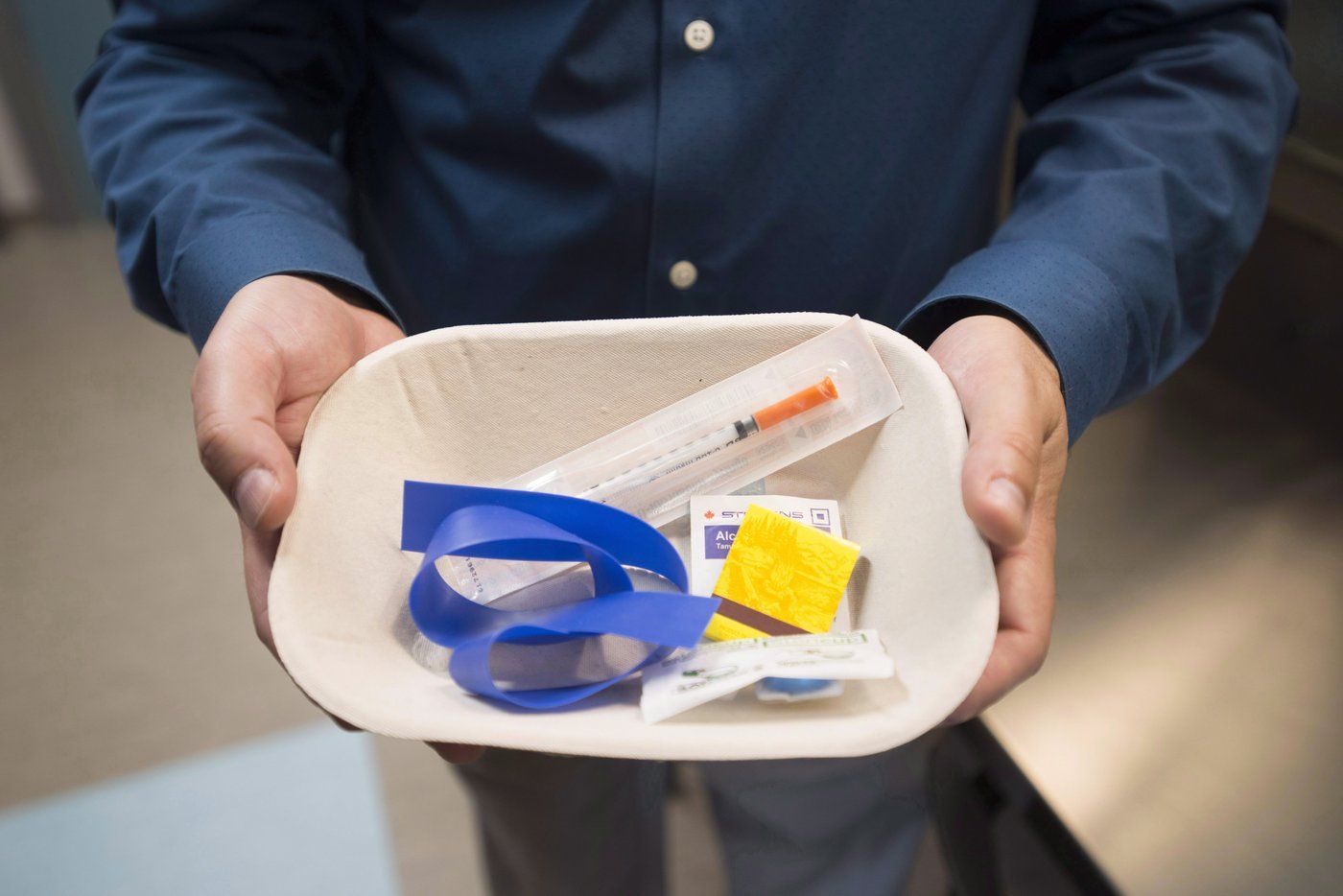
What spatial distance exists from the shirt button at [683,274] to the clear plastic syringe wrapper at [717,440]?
0.38ft

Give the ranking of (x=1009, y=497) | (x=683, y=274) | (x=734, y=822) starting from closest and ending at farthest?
1. (x=1009, y=497)
2. (x=683, y=274)
3. (x=734, y=822)

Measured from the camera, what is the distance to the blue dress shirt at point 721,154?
1.79 feet

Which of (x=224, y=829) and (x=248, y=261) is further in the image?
(x=224, y=829)

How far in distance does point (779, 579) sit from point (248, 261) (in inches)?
13.8

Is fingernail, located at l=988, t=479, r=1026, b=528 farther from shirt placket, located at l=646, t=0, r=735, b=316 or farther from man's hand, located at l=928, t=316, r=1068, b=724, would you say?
shirt placket, located at l=646, t=0, r=735, b=316

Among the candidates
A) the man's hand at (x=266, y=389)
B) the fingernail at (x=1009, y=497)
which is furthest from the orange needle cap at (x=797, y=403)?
the man's hand at (x=266, y=389)

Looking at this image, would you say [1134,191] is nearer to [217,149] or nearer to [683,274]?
[683,274]

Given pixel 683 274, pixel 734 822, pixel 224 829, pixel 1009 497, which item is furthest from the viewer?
pixel 224 829

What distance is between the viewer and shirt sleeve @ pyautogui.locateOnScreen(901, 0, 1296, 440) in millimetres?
524

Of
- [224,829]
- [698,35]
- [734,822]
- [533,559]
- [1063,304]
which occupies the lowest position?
[224,829]

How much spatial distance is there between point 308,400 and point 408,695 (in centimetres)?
18

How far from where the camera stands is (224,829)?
1.03 metres

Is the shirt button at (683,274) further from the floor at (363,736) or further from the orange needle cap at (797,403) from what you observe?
the floor at (363,736)

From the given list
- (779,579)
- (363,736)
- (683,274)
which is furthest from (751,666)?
(363,736)
